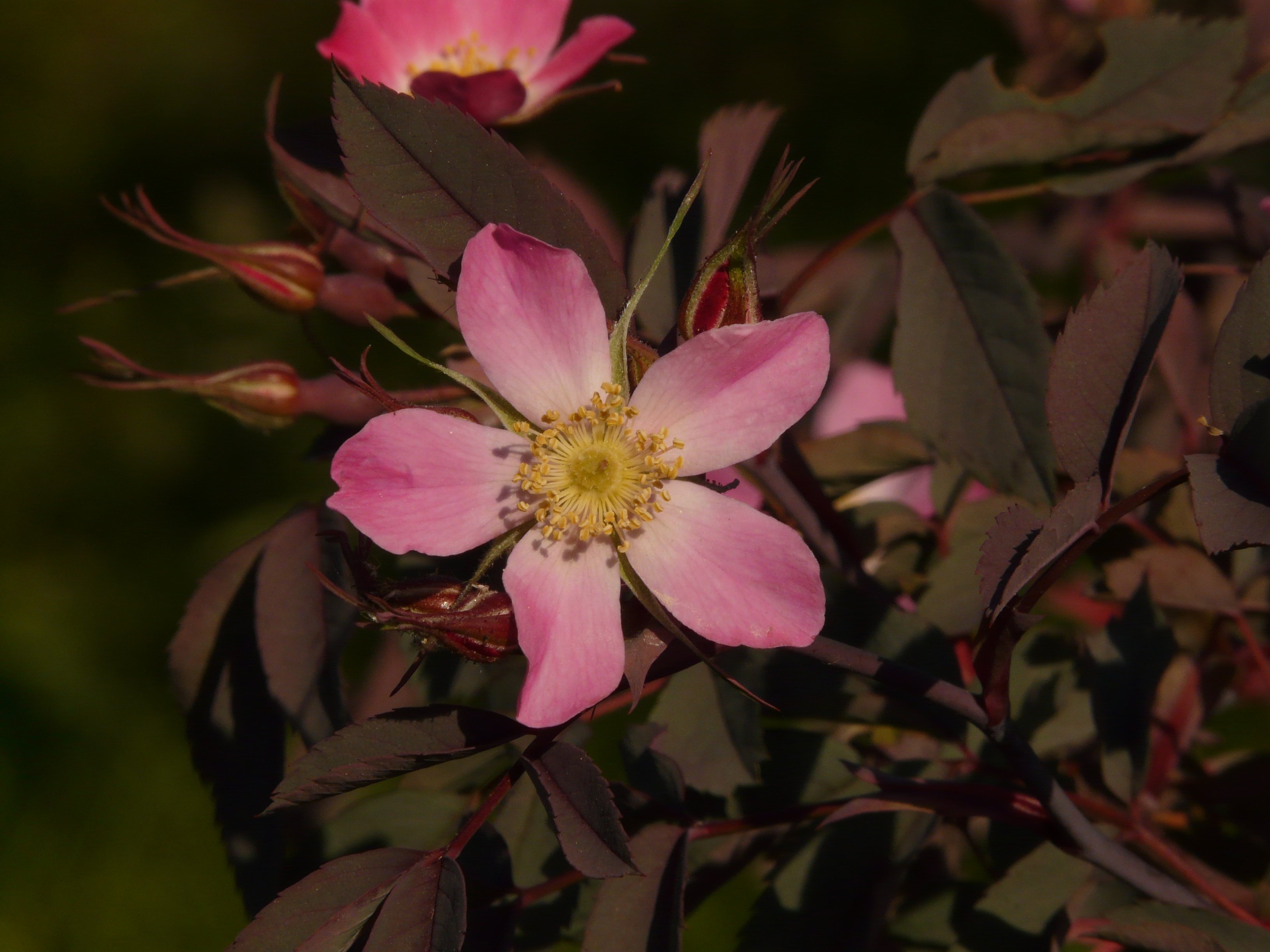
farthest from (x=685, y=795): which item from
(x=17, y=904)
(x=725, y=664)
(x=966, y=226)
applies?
(x=17, y=904)

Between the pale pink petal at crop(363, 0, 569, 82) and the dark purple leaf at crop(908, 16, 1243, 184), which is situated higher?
the dark purple leaf at crop(908, 16, 1243, 184)

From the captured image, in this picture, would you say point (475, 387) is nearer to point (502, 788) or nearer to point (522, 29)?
point (502, 788)

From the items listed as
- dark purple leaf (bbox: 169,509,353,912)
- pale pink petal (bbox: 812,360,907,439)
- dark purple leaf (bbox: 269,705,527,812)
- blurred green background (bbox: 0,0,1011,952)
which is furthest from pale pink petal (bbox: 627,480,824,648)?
blurred green background (bbox: 0,0,1011,952)

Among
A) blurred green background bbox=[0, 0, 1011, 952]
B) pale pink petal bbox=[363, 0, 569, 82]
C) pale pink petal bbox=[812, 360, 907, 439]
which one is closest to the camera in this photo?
pale pink petal bbox=[363, 0, 569, 82]

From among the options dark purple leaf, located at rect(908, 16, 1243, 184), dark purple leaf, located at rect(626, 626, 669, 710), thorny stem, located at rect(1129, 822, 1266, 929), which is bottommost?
thorny stem, located at rect(1129, 822, 1266, 929)

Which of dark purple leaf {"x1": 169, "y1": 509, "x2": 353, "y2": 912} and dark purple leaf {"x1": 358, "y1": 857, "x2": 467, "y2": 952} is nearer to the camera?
dark purple leaf {"x1": 358, "y1": 857, "x2": 467, "y2": 952}

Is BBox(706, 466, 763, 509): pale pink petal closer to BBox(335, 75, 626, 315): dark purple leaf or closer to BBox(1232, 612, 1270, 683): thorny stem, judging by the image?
BBox(335, 75, 626, 315): dark purple leaf

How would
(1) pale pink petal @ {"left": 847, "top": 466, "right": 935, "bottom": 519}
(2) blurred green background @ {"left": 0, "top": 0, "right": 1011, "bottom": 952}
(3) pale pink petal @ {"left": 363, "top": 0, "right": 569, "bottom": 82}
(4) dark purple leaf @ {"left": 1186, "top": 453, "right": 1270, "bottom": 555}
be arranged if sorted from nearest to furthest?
(4) dark purple leaf @ {"left": 1186, "top": 453, "right": 1270, "bottom": 555}, (3) pale pink petal @ {"left": 363, "top": 0, "right": 569, "bottom": 82}, (1) pale pink petal @ {"left": 847, "top": 466, "right": 935, "bottom": 519}, (2) blurred green background @ {"left": 0, "top": 0, "right": 1011, "bottom": 952}
